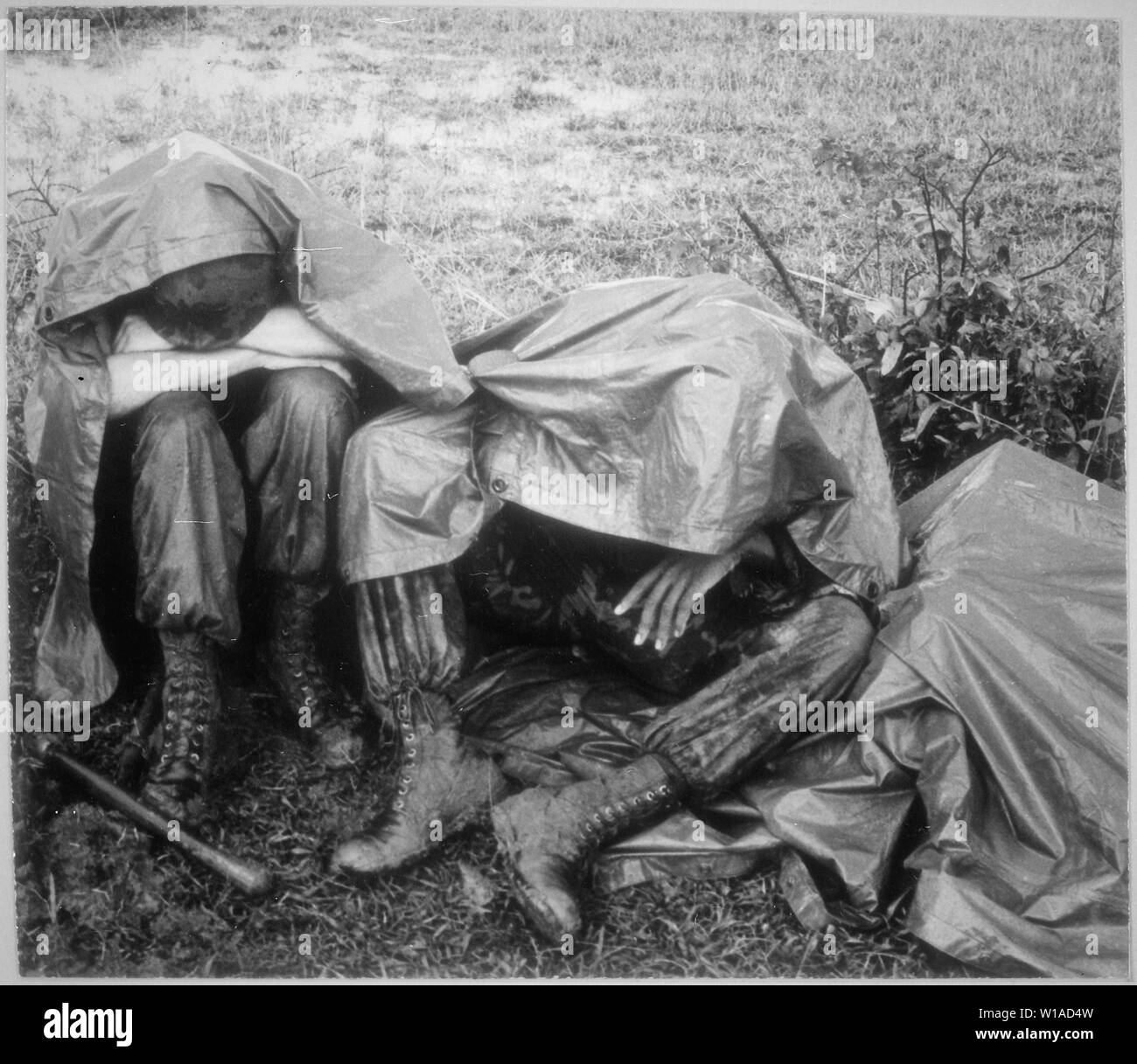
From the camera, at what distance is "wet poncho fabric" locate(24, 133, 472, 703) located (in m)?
3.63

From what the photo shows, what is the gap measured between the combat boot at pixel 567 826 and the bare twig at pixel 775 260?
134 cm

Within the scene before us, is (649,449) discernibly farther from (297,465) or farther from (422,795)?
(422,795)

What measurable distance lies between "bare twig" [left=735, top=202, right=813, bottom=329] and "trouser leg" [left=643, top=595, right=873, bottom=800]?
0.85 meters

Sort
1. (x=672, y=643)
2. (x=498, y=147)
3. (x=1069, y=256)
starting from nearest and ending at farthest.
Answer: (x=672, y=643) < (x=498, y=147) < (x=1069, y=256)

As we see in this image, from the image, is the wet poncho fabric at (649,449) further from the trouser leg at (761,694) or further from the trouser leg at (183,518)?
the trouser leg at (183,518)

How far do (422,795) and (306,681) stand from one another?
433 millimetres

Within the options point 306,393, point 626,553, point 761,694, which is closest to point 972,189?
point 626,553

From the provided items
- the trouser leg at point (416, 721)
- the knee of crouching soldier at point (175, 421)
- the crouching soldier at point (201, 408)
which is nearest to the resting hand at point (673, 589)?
the trouser leg at point (416, 721)

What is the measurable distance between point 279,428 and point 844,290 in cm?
163

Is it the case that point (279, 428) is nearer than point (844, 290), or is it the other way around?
point (279, 428)

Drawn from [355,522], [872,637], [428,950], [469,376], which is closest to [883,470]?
[872,637]

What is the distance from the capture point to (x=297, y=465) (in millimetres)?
3693
